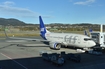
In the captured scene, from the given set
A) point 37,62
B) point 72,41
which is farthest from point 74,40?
point 37,62

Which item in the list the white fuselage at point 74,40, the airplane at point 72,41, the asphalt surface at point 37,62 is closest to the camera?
the asphalt surface at point 37,62

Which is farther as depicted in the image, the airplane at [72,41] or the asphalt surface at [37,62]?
the airplane at [72,41]

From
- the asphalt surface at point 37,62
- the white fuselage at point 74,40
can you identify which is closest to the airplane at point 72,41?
the white fuselage at point 74,40

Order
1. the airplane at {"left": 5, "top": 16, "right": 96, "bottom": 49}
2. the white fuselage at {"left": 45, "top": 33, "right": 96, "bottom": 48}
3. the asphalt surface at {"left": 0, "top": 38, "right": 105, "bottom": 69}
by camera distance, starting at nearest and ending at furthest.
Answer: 1. the asphalt surface at {"left": 0, "top": 38, "right": 105, "bottom": 69}
2. the white fuselage at {"left": 45, "top": 33, "right": 96, "bottom": 48}
3. the airplane at {"left": 5, "top": 16, "right": 96, "bottom": 49}

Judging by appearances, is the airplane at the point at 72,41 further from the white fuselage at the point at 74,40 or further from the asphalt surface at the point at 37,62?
the asphalt surface at the point at 37,62

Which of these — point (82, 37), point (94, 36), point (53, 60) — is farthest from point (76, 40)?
point (53, 60)

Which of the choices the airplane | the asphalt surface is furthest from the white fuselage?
the asphalt surface

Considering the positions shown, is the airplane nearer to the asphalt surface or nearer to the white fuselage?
the white fuselage

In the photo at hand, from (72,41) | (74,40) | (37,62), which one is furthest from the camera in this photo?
(72,41)

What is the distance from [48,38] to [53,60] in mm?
18599

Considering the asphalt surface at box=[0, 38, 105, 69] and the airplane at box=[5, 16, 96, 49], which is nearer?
the asphalt surface at box=[0, 38, 105, 69]

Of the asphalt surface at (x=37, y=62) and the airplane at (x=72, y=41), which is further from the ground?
the airplane at (x=72, y=41)

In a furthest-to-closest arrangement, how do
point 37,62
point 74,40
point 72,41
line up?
1. point 72,41
2. point 74,40
3. point 37,62

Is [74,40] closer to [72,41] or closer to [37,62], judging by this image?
[72,41]
